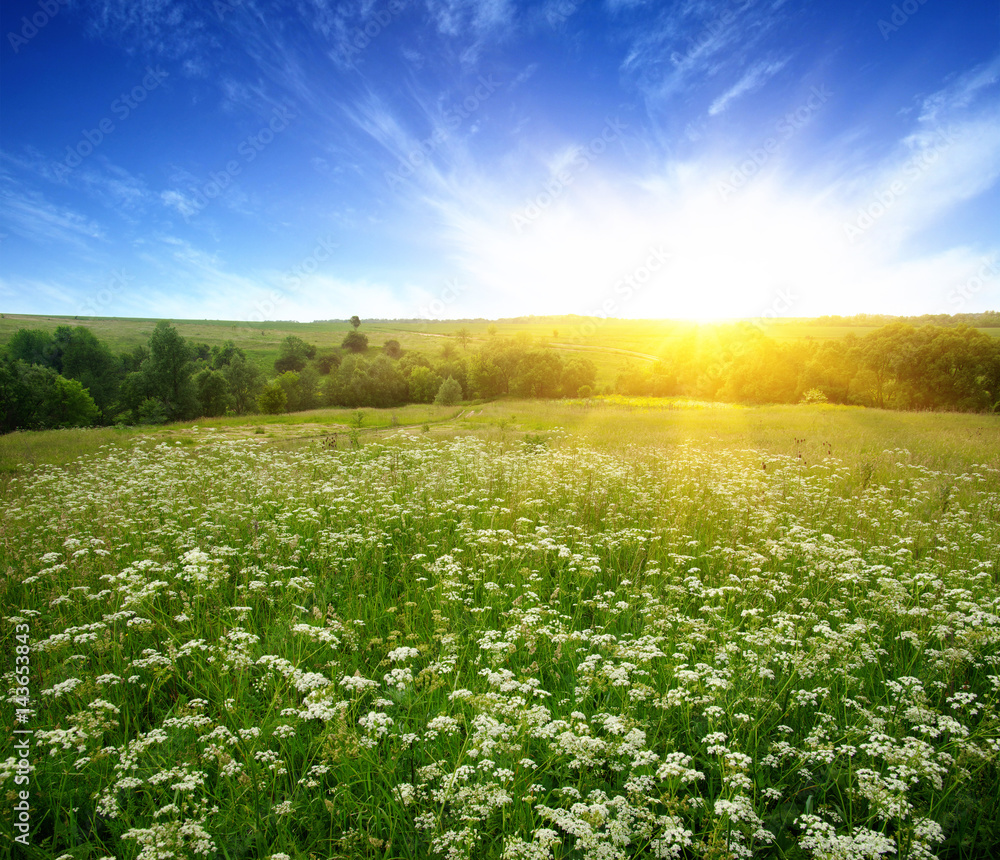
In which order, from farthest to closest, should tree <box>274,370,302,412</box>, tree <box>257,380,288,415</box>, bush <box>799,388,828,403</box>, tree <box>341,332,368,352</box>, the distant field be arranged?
tree <box>341,332,368,352</box>
the distant field
tree <box>274,370,302,412</box>
tree <box>257,380,288,415</box>
bush <box>799,388,828,403</box>

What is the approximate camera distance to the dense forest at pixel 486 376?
45.8 meters

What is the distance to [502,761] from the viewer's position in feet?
9.39

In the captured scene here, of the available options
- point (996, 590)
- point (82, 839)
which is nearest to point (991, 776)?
point (996, 590)

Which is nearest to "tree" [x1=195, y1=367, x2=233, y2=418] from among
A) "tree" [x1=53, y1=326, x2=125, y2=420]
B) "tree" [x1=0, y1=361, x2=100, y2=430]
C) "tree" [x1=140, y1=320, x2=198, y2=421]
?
"tree" [x1=140, y1=320, x2=198, y2=421]

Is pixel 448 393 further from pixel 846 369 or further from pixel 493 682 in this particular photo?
pixel 493 682

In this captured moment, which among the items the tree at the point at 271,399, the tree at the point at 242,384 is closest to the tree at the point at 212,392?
the tree at the point at 242,384

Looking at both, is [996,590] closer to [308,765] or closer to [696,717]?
[696,717]

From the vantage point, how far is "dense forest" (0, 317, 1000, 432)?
45.8 meters

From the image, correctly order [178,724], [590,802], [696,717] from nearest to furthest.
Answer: [590,802]
[178,724]
[696,717]

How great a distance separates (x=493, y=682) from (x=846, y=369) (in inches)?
2529

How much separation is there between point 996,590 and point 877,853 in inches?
202

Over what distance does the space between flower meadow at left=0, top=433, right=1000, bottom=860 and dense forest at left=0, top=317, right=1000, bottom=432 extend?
1998 inches

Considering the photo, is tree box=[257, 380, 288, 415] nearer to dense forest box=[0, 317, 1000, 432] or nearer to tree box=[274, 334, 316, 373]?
dense forest box=[0, 317, 1000, 432]

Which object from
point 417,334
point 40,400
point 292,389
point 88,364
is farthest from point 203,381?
point 417,334
